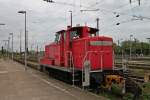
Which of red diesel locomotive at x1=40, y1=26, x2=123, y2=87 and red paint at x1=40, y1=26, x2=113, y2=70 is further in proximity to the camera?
red paint at x1=40, y1=26, x2=113, y2=70

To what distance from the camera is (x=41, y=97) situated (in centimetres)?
1394

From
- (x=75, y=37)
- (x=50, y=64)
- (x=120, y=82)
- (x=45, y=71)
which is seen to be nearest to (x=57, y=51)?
(x=50, y=64)

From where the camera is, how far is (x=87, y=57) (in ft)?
56.9

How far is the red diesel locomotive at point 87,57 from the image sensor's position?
52.3ft

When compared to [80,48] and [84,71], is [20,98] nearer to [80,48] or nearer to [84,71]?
[84,71]

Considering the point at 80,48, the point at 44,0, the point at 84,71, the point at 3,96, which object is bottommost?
the point at 3,96

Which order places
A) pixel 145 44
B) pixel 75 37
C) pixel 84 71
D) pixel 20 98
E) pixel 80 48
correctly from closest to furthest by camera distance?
pixel 20 98, pixel 84 71, pixel 80 48, pixel 75 37, pixel 145 44

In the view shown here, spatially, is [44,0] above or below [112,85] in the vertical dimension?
above

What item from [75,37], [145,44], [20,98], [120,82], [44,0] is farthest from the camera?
[145,44]

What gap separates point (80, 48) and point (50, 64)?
7766mm

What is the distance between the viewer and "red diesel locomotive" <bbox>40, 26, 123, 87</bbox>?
15.9m

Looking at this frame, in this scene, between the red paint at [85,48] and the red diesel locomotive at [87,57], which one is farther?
the red paint at [85,48]

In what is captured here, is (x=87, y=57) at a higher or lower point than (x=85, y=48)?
lower

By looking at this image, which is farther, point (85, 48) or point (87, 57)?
point (85, 48)
